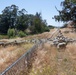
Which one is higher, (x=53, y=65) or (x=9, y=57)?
(x=9, y=57)

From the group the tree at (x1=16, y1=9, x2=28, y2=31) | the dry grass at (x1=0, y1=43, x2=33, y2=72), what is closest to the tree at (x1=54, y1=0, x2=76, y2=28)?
the dry grass at (x1=0, y1=43, x2=33, y2=72)

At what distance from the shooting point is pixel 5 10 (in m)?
92.1

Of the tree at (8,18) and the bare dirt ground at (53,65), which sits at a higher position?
the tree at (8,18)

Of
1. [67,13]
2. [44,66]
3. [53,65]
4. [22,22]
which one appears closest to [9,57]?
[53,65]

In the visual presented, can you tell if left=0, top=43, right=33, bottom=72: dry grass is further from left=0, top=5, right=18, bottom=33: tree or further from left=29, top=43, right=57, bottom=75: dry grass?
left=0, top=5, right=18, bottom=33: tree

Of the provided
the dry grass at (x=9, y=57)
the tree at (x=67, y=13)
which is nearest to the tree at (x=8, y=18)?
the tree at (x=67, y=13)

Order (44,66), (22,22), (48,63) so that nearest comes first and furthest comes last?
(44,66) → (48,63) → (22,22)

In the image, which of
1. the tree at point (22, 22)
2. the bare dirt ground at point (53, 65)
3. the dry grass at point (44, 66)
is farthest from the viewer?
the tree at point (22, 22)

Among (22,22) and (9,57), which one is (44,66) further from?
(22,22)

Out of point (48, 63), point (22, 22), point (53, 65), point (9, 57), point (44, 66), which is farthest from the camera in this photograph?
point (22, 22)

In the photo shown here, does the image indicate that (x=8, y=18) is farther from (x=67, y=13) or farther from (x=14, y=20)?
(x=67, y=13)

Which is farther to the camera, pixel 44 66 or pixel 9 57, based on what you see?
pixel 9 57

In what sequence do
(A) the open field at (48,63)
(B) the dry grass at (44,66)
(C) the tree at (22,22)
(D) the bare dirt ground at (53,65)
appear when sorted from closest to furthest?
(B) the dry grass at (44,66)
(D) the bare dirt ground at (53,65)
(A) the open field at (48,63)
(C) the tree at (22,22)

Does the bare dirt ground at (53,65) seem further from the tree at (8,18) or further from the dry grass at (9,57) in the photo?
the tree at (8,18)
